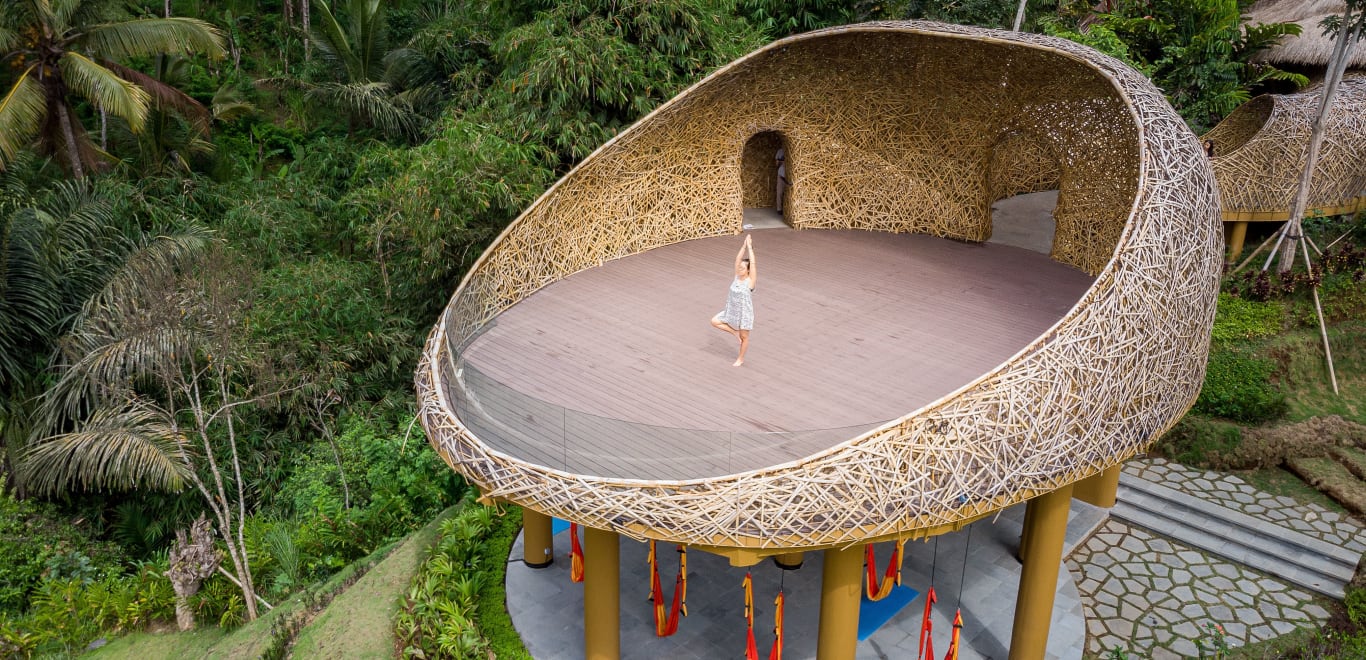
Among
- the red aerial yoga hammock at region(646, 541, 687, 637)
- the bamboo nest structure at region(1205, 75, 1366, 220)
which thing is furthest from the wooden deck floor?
the bamboo nest structure at region(1205, 75, 1366, 220)

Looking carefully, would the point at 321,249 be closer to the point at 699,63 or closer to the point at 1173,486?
the point at 699,63

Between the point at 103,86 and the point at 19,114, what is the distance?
125 centimetres

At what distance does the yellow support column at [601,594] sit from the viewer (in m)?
7.90

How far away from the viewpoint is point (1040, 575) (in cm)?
844

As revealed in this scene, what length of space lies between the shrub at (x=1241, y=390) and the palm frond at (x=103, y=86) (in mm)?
17131

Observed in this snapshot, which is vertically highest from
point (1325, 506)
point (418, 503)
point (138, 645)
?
point (1325, 506)

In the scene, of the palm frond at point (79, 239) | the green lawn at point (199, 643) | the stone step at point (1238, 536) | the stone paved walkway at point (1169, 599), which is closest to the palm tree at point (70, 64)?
the palm frond at point (79, 239)

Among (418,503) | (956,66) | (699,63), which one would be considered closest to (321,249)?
(418,503)

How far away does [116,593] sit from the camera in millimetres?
12250

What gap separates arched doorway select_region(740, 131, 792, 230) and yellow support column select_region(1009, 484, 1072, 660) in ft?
26.3

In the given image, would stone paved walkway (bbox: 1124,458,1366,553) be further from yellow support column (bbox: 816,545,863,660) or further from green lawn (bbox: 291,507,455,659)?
green lawn (bbox: 291,507,455,659)

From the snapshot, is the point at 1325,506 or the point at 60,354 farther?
the point at 60,354

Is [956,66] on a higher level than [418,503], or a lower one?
higher

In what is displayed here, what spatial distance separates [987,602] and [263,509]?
10518mm
